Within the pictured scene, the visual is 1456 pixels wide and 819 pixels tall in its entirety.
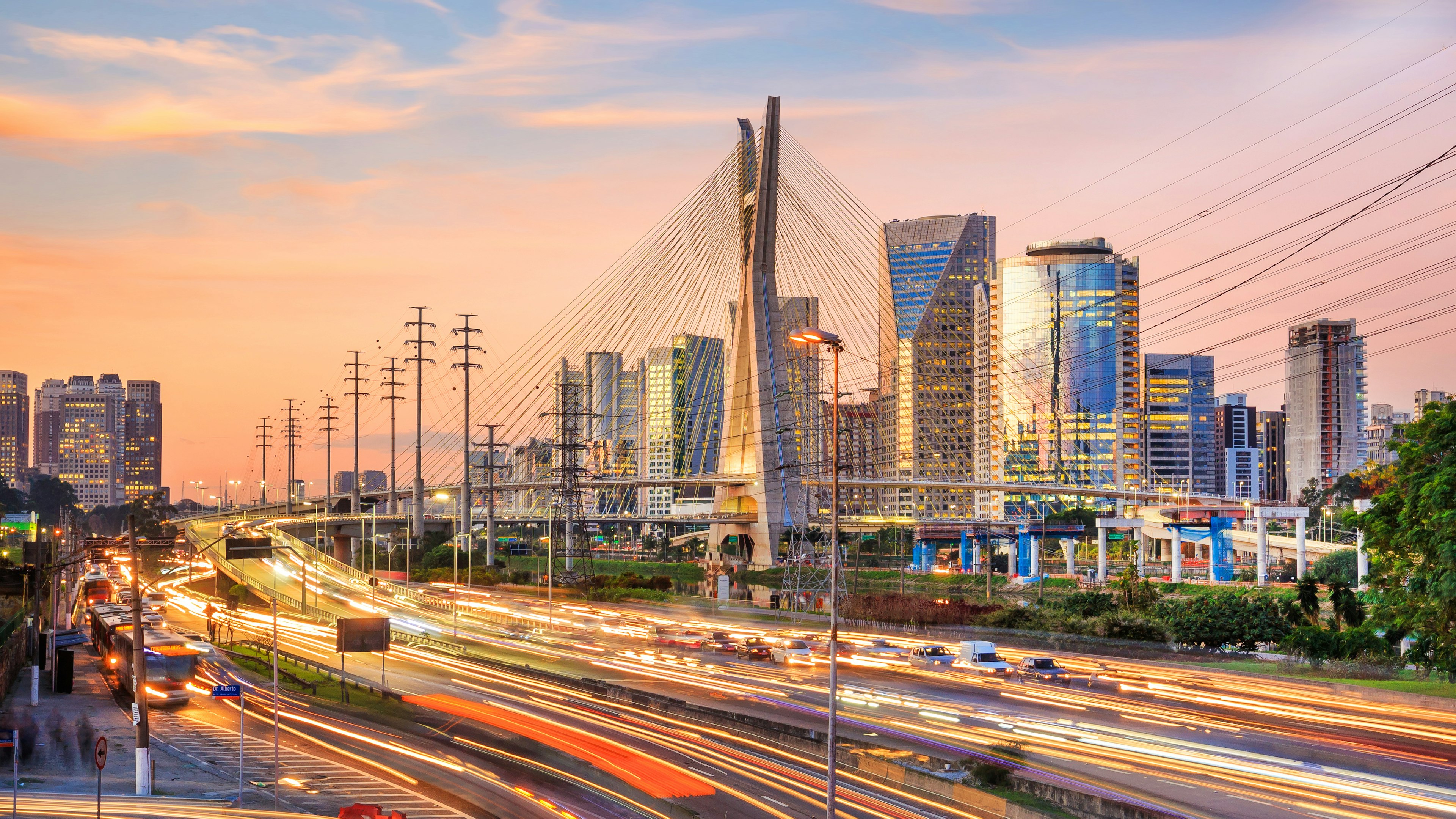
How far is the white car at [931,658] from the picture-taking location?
50594mm

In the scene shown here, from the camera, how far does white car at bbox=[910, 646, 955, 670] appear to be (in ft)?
166

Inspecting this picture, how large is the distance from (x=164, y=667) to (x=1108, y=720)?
34150 mm

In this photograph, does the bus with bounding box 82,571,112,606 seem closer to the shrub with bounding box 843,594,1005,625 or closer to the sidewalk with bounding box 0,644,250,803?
the sidewalk with bounding box 0,644,250,803

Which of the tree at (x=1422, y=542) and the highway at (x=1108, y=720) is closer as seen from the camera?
the highway at (x=1108, y=720)

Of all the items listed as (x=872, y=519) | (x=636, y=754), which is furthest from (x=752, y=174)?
(x=636, y=754)

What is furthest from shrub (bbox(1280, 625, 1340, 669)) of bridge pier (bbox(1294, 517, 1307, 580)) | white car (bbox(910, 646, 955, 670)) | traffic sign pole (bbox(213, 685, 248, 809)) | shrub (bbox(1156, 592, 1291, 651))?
bridge pier (bbox(1294, 517, 1307, 580))

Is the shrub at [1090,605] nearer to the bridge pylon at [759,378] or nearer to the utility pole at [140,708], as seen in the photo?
the bridge pylon at [759,378]

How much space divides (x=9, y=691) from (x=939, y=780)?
39343 mm

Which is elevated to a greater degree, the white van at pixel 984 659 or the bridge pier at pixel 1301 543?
the bridge pier at pixel 1301 543

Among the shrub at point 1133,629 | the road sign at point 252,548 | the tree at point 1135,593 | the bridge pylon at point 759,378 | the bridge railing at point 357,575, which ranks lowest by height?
the bridge railing at point 357,575

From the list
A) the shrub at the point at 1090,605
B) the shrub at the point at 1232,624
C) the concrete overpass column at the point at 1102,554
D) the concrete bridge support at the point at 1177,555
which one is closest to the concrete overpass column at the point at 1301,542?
the concrete bridge support at the point at 1177,555

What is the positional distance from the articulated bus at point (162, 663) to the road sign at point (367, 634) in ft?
18.7

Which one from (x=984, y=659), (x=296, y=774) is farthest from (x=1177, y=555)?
(x=296, y=774)

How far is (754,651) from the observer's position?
5578cm
